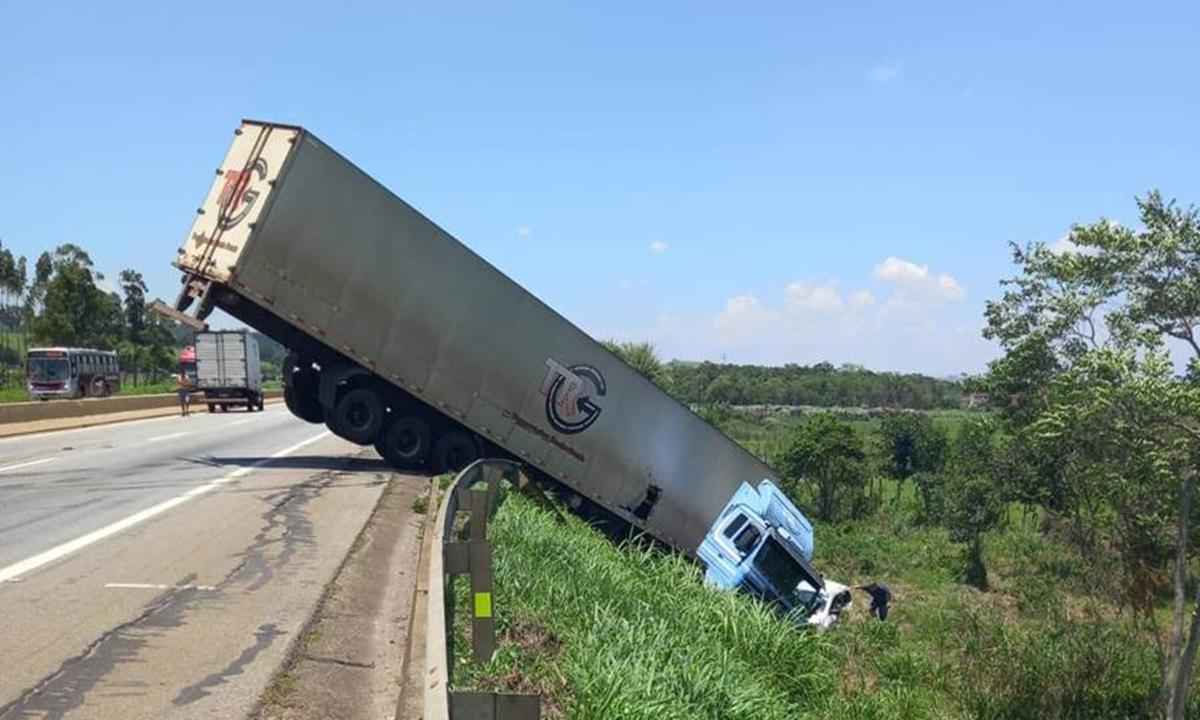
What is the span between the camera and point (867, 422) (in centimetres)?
9206

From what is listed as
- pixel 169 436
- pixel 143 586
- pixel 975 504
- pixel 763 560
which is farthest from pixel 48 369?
pixel 143 586

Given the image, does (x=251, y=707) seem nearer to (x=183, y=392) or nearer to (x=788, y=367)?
(x=183, y=392)

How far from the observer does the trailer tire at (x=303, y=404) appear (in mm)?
21266

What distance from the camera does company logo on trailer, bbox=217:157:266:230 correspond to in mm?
17922

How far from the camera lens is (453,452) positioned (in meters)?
20.5

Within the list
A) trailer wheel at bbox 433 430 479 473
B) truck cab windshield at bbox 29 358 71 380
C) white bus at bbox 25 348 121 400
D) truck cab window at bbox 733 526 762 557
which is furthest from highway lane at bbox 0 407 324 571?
truck cab windshield at bbox 29 358 71 380

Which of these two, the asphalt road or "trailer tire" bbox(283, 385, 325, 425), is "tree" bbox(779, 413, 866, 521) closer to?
"trailer tire" bbox(283, 385, 325, 425)

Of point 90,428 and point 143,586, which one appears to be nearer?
point 143,586

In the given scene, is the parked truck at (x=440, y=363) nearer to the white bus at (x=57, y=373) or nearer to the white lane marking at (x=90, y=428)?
the white lane marking at (x=90, y=428)

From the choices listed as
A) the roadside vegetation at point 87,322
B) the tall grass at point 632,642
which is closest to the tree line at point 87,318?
the roadside vegetation at point 87,322

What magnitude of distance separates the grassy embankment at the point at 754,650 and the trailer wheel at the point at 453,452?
13.3 feet

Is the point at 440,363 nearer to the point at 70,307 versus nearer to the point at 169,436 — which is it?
the point at 169,436

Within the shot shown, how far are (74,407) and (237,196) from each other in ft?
67.7

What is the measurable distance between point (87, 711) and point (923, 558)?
40.6 meters
